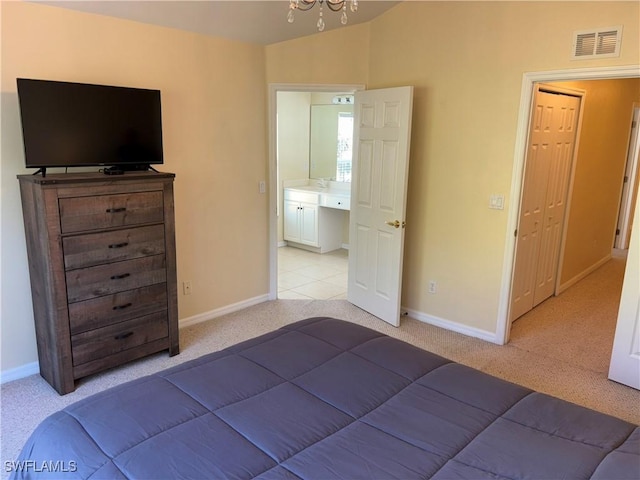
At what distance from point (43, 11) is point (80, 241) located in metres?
1.44

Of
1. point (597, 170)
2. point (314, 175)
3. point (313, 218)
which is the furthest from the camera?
point (314, 175)

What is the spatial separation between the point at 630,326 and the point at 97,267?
11.6 ft

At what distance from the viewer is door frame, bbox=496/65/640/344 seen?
298cm

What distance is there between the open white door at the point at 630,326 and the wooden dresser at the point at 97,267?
309cm

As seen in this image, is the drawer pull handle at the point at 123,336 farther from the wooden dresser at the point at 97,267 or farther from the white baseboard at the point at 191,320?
the white baseboard at the point at 191,320

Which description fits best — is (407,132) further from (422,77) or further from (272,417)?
(272,417)

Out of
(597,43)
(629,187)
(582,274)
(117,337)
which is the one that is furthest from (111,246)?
(629,187)

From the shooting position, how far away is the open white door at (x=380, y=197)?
12.7ft

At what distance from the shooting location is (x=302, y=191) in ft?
21.2

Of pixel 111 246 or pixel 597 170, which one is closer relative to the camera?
pixel 111 246

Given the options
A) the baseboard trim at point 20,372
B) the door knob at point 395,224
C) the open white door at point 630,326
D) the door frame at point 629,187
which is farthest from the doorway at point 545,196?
the baseboard trim at point 20,372

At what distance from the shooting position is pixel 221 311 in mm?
4242

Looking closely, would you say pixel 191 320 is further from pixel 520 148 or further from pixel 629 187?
pixel 629 187

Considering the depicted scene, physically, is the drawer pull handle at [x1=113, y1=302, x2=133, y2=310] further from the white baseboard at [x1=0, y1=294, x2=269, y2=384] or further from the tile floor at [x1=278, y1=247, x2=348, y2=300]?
the tile floor at [x1=278, y1=247, x2=348, y2=300]
